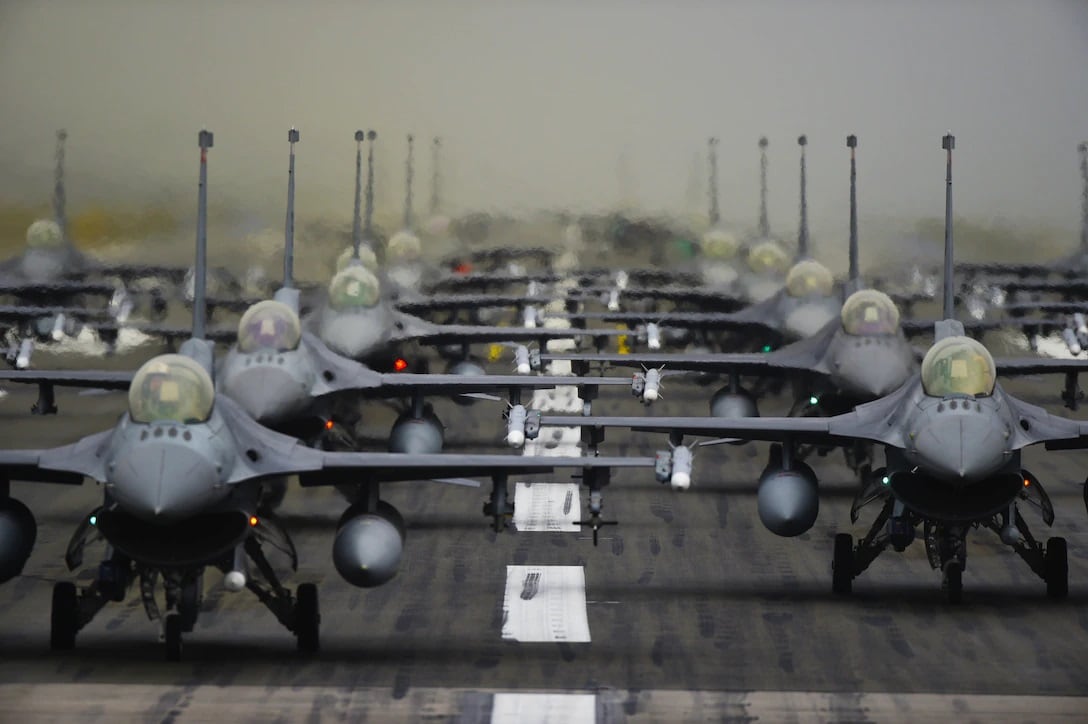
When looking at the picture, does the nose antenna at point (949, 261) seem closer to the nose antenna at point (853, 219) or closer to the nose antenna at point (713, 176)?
the nose antenna at point (853, 219)

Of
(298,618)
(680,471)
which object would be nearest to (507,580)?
(298,618)

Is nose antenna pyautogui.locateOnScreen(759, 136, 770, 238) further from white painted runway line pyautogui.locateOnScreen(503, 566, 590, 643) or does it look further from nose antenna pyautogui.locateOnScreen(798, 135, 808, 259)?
white painted runway line pyautogui.locateOnScreen(503, 566, 590, 643)

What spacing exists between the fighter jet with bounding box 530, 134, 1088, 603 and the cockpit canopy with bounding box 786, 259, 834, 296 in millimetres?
12393

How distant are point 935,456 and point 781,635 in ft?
10.4

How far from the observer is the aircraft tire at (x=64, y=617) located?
24453mm

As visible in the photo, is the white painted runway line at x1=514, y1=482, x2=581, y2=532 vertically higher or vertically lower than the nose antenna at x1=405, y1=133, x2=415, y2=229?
lower

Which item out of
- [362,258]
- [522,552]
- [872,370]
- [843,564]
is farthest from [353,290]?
[843,564]

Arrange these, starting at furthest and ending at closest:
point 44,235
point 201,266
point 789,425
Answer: point 44,235, point 789,425, point 201,266

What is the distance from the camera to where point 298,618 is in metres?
24.9

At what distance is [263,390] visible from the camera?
3005 centimetres

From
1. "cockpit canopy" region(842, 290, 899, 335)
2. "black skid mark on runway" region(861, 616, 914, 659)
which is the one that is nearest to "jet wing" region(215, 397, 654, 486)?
"black skid mark on runway" region(861, 616, 914, 659)

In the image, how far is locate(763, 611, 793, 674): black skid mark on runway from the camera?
24.6 meters

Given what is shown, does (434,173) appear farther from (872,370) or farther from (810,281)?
(872,370)

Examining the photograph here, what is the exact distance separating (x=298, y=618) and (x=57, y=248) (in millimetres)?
16525
